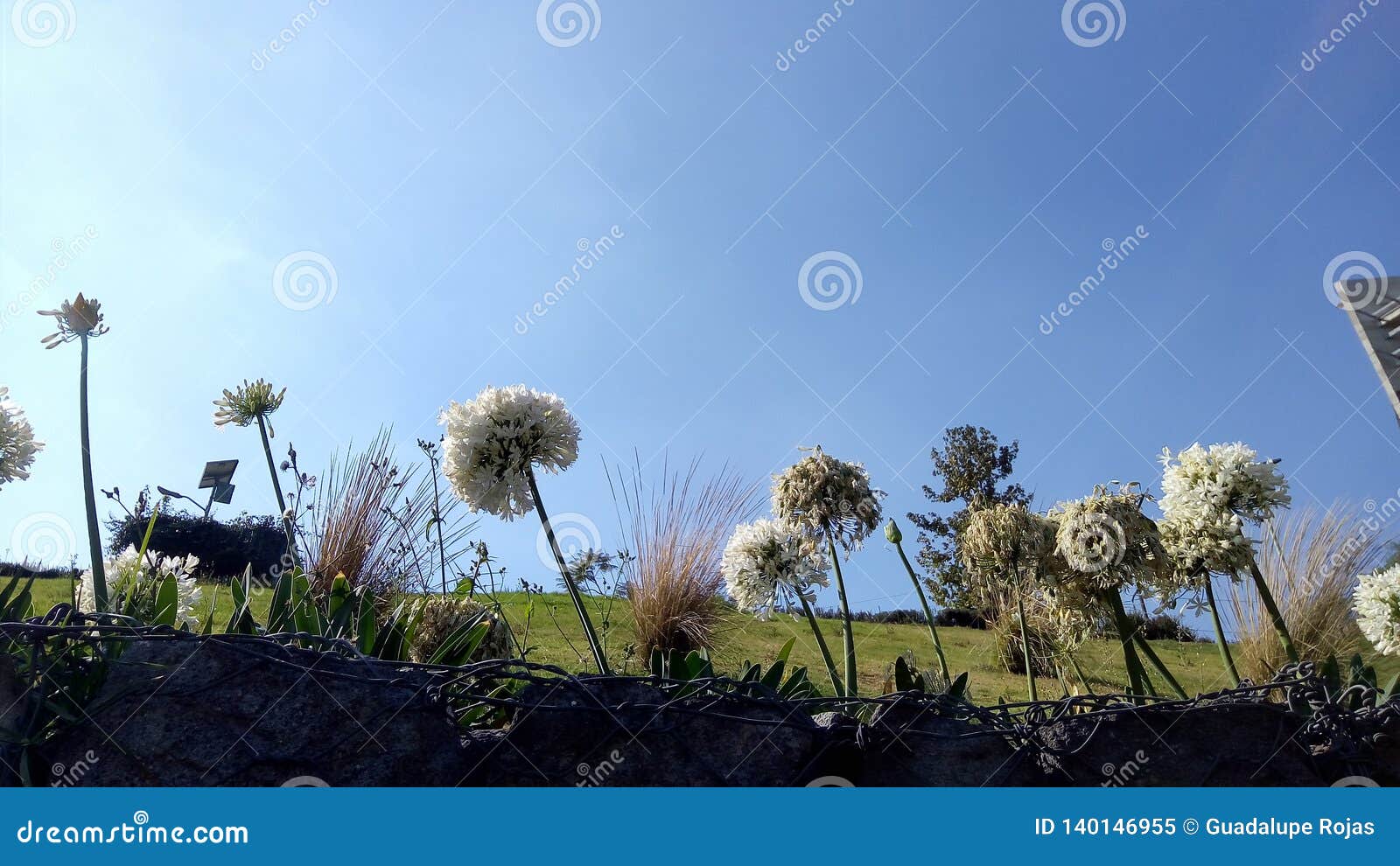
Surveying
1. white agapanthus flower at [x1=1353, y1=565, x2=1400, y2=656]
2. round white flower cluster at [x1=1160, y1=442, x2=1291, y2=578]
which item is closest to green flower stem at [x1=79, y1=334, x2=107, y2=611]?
round white flower cluster at [x1=1160, y1=442, x2=1291, y2=578]

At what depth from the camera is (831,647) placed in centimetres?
660

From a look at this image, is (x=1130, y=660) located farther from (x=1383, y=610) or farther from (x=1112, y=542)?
(x=1383, y=610)

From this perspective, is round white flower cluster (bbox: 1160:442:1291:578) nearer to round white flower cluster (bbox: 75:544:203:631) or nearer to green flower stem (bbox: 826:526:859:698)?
green flower stem (bbox: 826:526:859:698)

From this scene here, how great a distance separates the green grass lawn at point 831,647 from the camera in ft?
16.9

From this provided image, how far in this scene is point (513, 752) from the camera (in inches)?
59.9

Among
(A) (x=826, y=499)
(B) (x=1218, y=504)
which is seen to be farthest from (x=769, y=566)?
(B) (x=1218, y=504)

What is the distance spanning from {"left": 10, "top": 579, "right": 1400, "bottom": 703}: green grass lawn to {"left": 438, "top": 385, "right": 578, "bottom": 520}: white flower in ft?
6.09

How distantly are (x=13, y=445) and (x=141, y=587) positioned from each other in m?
0.69

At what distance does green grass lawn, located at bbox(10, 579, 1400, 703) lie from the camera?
16.9 feet

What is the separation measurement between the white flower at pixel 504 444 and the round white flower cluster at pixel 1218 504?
2222mm

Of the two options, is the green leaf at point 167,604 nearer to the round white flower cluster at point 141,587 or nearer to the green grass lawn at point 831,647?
the round white flower cluster at point 141,587

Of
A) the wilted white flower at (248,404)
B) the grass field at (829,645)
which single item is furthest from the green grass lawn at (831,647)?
the wilted white flower at (248,404)
